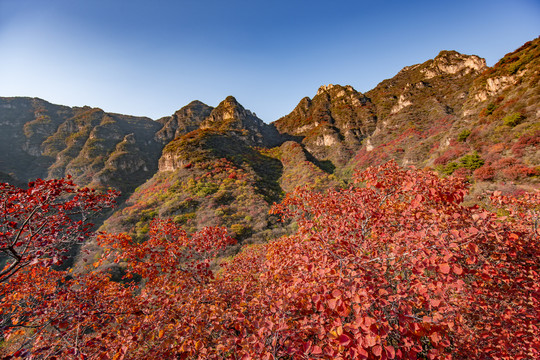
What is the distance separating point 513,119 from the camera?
17.9m

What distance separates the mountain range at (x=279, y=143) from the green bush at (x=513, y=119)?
10cm

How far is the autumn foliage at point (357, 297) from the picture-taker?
2.74 m

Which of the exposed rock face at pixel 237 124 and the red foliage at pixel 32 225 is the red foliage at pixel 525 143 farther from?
the exposed rock face at pixel 237 124

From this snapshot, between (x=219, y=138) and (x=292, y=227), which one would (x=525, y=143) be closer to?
(x=292, y=227)

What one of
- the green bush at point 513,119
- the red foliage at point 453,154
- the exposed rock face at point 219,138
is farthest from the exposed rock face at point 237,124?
the green bush at point 513,119

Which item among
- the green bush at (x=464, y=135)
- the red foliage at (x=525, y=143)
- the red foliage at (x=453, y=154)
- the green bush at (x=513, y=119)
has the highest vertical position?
the green bush at (x=513, y=119)

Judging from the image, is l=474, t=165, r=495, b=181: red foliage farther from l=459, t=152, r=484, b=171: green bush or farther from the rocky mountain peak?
the rocky mountain peak

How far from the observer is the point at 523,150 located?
1505cm

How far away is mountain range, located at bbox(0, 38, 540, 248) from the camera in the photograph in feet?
65.0

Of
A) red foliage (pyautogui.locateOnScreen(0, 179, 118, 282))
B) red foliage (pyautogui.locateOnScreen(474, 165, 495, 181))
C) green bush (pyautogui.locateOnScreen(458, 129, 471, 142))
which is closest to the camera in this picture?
red foliage (pyautogui.locateOnScreen(0, 179, 118, 282))

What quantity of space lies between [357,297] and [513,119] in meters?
27.8

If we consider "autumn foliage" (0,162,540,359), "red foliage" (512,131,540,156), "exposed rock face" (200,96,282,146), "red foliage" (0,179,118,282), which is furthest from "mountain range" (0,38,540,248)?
"red foliage" (0,179,118,282)

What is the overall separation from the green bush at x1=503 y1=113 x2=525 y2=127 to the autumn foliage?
19111 mm

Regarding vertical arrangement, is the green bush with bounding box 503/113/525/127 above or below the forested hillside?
above
